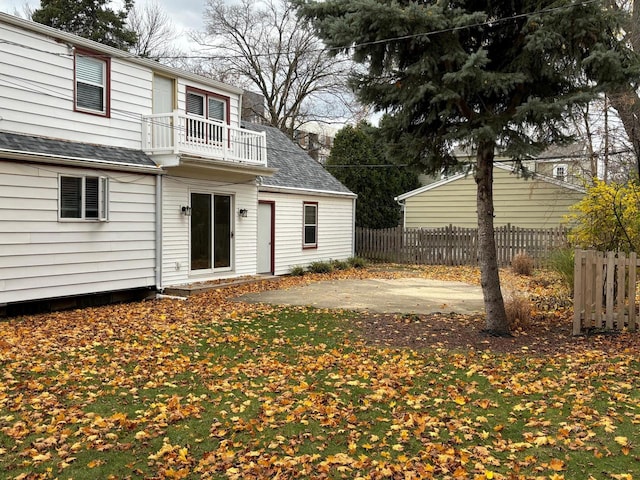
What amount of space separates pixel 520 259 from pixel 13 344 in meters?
14.2

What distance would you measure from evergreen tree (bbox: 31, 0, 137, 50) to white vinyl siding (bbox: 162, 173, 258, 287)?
2265cm

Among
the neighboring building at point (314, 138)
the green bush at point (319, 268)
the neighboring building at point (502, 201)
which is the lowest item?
the green bush at point (319, 268)

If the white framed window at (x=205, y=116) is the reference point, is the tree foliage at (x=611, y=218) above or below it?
below

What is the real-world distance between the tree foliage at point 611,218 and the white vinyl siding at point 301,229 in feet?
31.5

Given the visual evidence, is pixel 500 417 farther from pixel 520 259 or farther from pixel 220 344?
pixel 520 259

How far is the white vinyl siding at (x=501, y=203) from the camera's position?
22.0 meters

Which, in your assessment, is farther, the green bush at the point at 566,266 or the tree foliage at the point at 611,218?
the green bush at the point at 566,266

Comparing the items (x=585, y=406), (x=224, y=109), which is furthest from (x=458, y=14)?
(x=224, y=109)

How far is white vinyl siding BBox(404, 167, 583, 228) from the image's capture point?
22.0 metres

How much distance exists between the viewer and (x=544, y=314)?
970cm

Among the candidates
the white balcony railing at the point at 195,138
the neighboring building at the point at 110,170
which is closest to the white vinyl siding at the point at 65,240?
the neighboring building at the point at 110,170

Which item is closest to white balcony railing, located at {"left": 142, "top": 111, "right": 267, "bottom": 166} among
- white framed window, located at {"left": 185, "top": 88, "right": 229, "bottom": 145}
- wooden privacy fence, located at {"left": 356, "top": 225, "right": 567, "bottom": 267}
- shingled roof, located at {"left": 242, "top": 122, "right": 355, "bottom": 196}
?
white framed window, located at {"left": 185, "top": 88, "right": 229, "bottom": 145}

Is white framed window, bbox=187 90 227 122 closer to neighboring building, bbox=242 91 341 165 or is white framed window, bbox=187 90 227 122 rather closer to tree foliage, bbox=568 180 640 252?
tree foliage, bbox=568 180 640 252

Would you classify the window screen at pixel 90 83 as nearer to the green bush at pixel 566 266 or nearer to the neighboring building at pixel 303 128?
the green bush at pixel 566 266
